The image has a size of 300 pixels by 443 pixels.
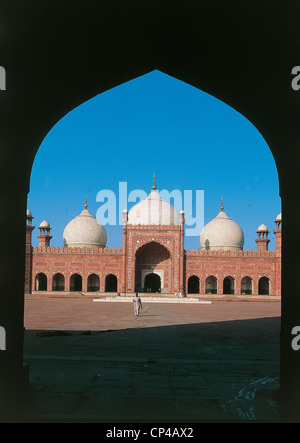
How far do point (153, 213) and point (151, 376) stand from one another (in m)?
25.9

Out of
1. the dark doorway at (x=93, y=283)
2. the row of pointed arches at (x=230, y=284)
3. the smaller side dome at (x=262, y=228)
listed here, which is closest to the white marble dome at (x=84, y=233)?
the dark doorway at (x=93, y=283)

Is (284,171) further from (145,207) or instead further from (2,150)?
(145,207)

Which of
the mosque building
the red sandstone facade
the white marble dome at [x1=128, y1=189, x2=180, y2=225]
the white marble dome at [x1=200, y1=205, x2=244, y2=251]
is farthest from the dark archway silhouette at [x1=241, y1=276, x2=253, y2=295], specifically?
the white marble dome at [x1=128, y1=189, x2=180, y2=225]

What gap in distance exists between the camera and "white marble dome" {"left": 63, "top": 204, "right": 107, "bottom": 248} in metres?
32.0

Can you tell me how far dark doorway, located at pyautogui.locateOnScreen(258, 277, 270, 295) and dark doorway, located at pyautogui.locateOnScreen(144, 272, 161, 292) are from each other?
7510mm

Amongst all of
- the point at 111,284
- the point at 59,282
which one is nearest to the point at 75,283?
the point at 59,282

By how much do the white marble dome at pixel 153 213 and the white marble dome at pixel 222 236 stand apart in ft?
10.8

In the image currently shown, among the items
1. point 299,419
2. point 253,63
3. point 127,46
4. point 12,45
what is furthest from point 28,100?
point 299,419

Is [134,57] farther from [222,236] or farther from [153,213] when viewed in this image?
[222,236]

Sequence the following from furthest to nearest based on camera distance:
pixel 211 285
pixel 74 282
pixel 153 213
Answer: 1. pixel 153 213
2. pixel 74 282
3. pixel 211 285

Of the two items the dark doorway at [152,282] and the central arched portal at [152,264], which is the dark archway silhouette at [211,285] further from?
the dark doorway at [152,282]

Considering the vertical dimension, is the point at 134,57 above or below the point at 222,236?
above

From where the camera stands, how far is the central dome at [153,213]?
29.8 meters

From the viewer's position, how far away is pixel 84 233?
1267 inches
